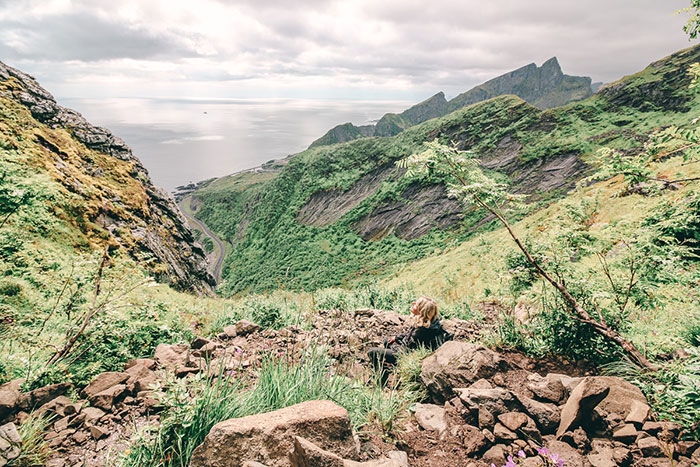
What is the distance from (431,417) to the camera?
11.1 feet

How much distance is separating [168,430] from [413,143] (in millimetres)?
66144

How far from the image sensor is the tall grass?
2146 mm

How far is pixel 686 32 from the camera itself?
405cm

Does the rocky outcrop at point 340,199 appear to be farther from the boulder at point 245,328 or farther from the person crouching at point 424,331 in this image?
the person crouching at point 424,331

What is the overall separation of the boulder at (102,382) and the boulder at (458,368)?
3703 mm

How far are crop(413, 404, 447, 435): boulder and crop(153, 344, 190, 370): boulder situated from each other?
2.93 meters

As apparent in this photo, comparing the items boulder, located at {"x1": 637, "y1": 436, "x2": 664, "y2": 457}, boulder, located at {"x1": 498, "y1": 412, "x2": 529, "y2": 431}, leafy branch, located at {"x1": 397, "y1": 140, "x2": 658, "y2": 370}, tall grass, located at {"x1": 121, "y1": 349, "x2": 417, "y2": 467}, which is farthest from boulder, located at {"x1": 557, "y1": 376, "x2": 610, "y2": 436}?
tall grass, located at {"x1": 121, "y1": 349, "x2": 417, "y2": 467}

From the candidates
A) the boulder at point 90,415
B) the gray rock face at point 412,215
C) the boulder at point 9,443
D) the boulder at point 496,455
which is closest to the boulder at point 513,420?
the boulder at point 496,455

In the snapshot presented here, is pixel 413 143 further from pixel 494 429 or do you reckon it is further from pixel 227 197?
pixel 227 197

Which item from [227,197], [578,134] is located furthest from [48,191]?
[227,197]

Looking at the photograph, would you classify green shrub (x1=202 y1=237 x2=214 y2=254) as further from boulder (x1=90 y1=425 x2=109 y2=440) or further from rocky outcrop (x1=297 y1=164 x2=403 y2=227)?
boulder (x1=90 y1=425 x2=109 y2=440)

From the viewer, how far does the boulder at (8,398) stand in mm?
2576

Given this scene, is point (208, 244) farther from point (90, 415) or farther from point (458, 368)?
point (458, 368)

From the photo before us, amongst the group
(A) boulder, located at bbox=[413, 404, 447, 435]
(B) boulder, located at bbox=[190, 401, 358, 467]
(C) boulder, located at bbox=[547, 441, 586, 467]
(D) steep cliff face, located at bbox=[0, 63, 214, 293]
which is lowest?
(A) boulder, located at bbox=[413, 404, 447, 435]
